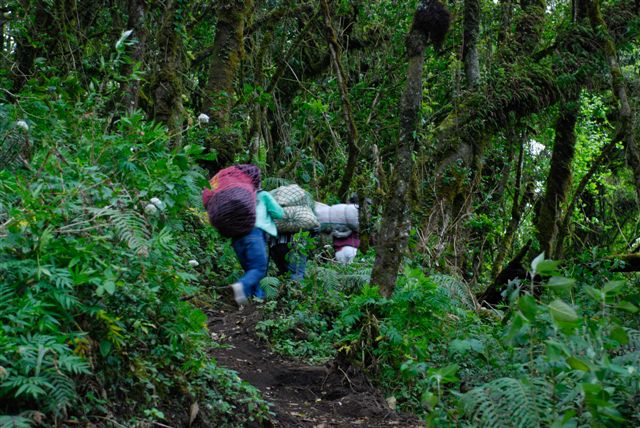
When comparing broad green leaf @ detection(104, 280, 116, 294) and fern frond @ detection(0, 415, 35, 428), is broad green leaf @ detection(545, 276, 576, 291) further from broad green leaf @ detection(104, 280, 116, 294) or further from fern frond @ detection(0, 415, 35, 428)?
fern frond @ detection(0, 415, 35, 428)

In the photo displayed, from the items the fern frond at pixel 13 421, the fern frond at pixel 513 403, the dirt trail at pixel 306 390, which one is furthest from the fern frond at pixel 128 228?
the fern frond at pixel 513 403

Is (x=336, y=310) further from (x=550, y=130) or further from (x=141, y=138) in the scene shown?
(x=550, y=130)

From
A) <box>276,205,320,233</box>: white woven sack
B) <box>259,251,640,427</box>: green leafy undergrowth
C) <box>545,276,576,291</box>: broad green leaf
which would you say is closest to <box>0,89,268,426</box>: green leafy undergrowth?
<box>259,251,640,427</box>: green leafy undergrowth

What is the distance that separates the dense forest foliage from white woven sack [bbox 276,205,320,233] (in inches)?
9.8

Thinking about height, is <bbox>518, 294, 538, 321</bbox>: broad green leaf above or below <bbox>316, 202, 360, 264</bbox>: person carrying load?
above

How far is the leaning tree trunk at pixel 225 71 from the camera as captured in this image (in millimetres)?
9930

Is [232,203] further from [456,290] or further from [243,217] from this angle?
[456,290]

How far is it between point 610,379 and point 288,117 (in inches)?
445

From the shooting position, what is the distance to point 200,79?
14.8 m

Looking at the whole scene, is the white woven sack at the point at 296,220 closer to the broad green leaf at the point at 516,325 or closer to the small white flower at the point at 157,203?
the small white flower at the point at 157,203

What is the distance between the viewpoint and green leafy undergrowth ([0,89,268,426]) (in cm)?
343

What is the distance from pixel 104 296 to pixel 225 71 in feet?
22.3

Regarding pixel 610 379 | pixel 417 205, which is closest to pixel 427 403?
pixel 610 379

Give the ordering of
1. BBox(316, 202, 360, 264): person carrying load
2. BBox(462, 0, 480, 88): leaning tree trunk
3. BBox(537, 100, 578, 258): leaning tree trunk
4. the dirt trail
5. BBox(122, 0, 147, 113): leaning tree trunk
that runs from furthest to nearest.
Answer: BBox(537, 100, 578, 258): leaning tree trunk
BBox(462, 0, 480, 88): leaning tree trunk
BBox(316, 202, 360, 264): person carrying load
BBox(122, 0, 147, 113): leaning tree trunk
the dirt trail
